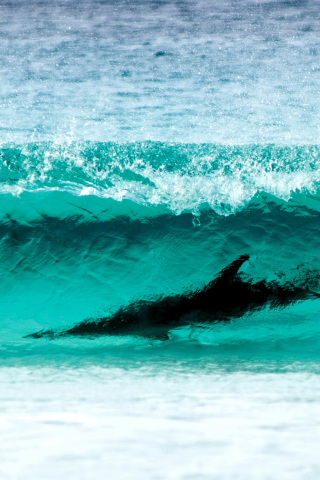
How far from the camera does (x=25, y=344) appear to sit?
68.1 inches

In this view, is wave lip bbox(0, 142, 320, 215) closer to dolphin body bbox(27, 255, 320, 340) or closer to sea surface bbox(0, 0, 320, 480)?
sea surface bbox(0, 0, 320, 480)

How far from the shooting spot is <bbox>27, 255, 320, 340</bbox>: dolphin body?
1834 mm

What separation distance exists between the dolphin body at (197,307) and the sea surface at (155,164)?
2 cm


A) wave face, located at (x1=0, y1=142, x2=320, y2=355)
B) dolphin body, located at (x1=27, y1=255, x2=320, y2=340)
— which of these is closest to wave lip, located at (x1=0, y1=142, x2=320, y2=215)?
wave face, located at (x1=0, y1=142, x2=320, y2=355)

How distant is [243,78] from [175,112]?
31cm

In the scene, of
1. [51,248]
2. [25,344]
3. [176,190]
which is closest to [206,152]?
[176,190]

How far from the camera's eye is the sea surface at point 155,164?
194 cm

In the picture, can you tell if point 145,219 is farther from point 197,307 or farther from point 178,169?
point 197,307

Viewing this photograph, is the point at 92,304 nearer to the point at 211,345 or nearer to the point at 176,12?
the point at 211,345

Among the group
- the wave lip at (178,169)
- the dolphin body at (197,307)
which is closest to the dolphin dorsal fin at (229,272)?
the dolphin body at (197,307)

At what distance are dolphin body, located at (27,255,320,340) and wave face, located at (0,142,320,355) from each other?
0.04m

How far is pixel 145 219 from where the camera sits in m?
2.11

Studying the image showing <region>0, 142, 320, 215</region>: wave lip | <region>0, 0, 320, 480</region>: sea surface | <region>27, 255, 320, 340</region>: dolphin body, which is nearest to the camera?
<region>27, 255, 320, 340</region>: dolphin body

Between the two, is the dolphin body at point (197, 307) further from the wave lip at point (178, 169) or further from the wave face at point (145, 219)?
the wave lip at point (178, 169)
